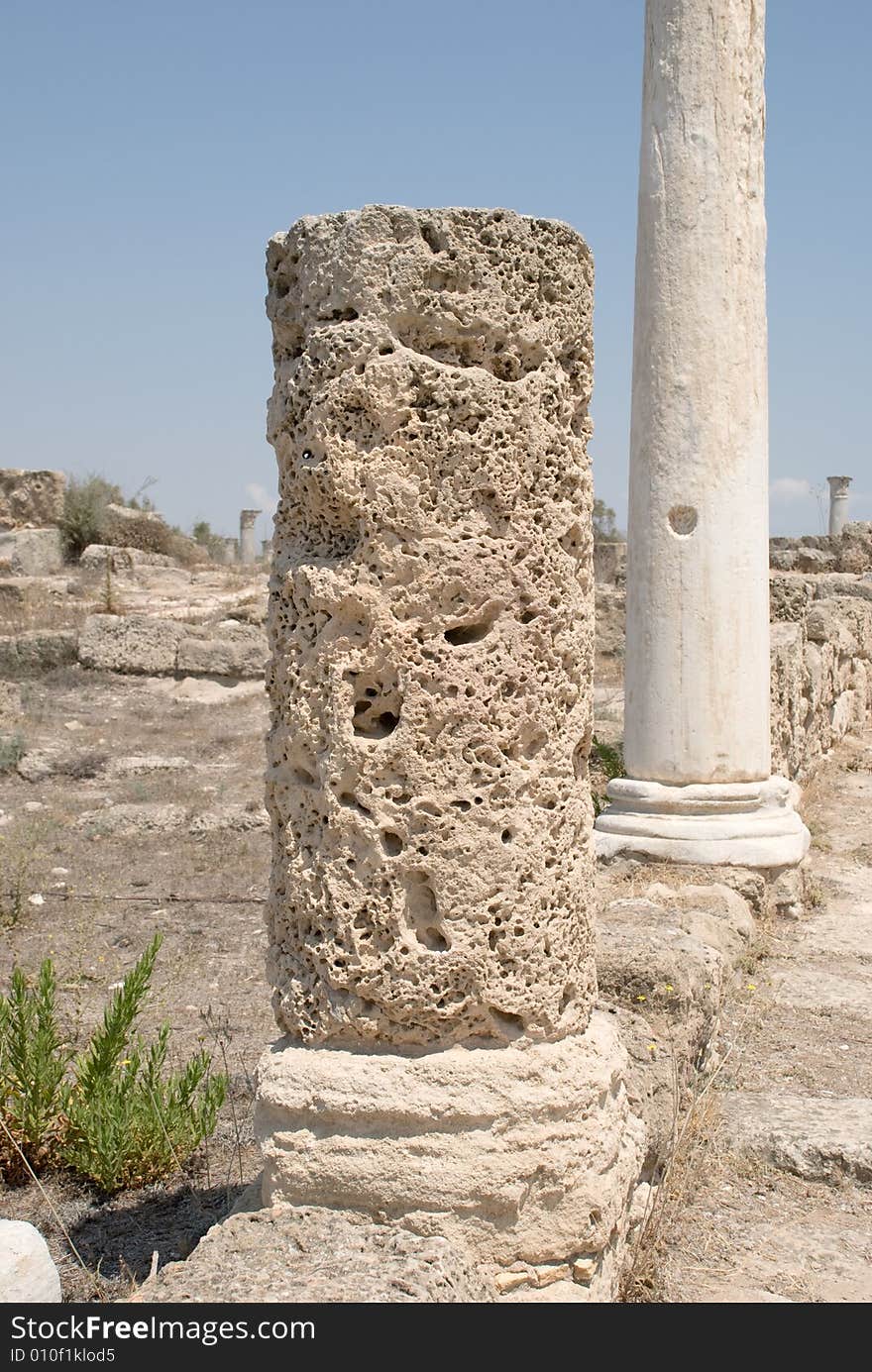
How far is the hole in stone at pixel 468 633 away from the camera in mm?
2598

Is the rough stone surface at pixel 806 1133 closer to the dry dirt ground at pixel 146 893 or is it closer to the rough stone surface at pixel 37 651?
the dry dirt ground at pixel 146 893

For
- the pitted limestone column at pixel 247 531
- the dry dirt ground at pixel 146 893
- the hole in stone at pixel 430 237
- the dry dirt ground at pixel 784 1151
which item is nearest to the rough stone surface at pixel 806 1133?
the dry dirt ground at pixel 784 1151

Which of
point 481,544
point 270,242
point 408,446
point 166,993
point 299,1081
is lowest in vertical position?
point 166,993

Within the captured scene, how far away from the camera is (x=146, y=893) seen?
726cm

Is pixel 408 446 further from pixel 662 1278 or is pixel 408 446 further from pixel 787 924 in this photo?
pixel 787 924

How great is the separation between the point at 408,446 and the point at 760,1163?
2.36 m

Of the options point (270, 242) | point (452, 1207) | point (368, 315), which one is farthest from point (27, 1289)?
point (270, 242)

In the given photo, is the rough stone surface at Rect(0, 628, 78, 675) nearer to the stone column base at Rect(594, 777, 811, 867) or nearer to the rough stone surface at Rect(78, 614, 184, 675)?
the rough stone surface at Rect(78, 614, 184, 675)

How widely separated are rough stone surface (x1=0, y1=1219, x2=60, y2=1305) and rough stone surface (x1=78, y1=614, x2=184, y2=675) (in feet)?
36.0

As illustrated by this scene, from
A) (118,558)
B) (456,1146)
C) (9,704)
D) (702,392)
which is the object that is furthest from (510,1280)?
(118,558)

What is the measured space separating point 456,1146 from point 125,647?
448 inches

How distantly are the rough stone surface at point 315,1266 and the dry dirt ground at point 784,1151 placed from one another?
79 cm

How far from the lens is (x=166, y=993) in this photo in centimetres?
558

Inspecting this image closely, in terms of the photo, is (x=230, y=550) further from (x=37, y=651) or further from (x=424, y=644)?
(x=424, y=644)
